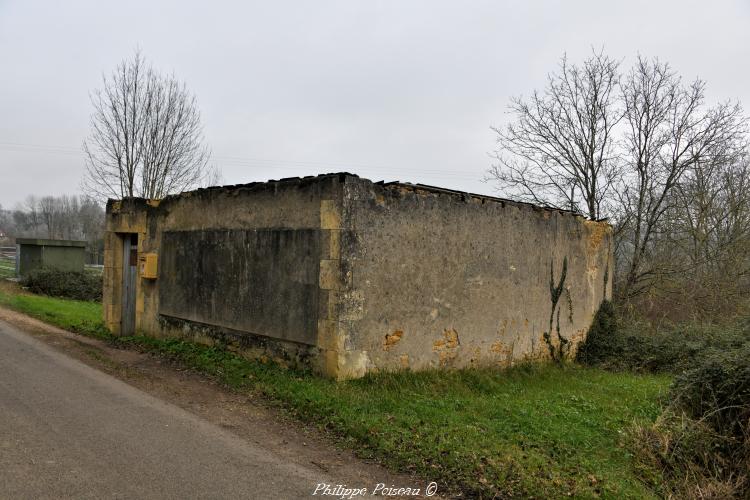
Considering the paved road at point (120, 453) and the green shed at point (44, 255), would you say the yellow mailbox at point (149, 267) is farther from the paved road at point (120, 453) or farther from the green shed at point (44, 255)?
the green shed at point (44, 255)

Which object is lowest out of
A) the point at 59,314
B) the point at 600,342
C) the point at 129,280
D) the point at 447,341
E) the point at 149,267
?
the point at 600,342

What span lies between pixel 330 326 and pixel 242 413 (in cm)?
160

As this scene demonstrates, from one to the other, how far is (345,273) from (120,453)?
3417 mm

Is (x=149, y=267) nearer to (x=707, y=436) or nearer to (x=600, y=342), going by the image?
(x=707, y=436)

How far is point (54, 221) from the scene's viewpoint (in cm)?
7425

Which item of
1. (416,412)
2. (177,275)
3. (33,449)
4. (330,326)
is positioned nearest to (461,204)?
(330,326)

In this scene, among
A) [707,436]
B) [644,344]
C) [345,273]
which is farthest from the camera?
[644,344]

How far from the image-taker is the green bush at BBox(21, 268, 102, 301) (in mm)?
20031

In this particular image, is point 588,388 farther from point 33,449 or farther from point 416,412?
point 33,449

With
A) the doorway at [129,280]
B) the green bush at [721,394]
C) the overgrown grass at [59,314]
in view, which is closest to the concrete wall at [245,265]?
the doorway at [129,280]

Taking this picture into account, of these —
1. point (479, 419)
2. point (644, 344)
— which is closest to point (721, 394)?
point (479, 419)

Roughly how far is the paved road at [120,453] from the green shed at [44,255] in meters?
17.1

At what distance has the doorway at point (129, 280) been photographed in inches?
445

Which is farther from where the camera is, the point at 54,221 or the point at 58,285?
the point at 54,221
